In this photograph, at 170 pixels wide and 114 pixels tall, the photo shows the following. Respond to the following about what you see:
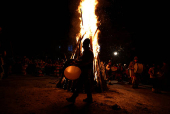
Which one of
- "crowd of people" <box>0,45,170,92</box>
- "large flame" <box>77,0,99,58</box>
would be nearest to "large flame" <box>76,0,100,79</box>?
"large flame" <box>77,0,99,58</box>

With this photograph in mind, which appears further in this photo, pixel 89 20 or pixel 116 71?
pixel 116 71

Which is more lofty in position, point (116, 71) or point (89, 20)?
point (89, 20)

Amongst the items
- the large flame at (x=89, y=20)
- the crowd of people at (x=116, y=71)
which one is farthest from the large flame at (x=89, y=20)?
the crowd of people at (x=116, y=71)

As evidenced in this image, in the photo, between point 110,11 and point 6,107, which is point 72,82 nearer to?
point 6,107

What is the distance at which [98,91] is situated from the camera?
6.46 metres

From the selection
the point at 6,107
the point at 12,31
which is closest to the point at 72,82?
the point at 6,107

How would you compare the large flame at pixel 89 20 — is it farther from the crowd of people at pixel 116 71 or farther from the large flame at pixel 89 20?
the crowd of people at pixel 116 71

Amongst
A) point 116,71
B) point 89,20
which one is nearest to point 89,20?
point 89,20

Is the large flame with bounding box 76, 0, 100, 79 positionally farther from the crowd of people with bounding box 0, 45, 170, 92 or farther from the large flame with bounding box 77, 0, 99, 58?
the crowd of people with bounding box 0, 45, 170, 92

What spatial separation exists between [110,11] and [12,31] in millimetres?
17676

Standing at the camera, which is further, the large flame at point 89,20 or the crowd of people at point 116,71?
the crowd of people at point 116,71

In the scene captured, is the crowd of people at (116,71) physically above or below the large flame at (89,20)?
below

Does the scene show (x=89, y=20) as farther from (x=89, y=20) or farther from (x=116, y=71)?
(x=116, y=71)

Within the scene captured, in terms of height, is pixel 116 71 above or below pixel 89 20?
below
